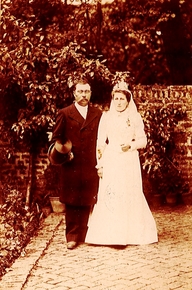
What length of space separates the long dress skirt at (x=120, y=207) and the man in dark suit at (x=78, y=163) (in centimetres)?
15

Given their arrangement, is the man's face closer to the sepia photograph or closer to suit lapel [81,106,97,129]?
the sepia photograph

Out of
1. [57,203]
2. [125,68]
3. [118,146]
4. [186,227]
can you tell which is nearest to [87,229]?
[118,146]

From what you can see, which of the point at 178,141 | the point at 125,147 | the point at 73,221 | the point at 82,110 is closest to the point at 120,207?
the point at 73,221

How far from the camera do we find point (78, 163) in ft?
20.3

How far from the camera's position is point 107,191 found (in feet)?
20.3

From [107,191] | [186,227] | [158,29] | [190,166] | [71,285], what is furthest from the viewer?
[158,29]

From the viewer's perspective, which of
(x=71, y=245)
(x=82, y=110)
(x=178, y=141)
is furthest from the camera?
(x=178, y=141)

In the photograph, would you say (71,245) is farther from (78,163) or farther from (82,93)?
(82,93)

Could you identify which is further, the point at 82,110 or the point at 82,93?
the point at 82,110

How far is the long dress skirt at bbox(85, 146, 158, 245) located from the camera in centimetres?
611

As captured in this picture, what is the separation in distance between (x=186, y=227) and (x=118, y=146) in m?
1.87

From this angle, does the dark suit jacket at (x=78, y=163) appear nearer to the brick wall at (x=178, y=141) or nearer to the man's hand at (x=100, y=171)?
the man's hand at (x=100, y=171)

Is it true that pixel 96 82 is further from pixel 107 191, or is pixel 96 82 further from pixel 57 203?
pixel 107 191

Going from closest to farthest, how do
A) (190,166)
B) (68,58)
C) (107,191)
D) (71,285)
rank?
1. (71,285)
2. (107,191)
3. (68,58)
4. (190,166)
